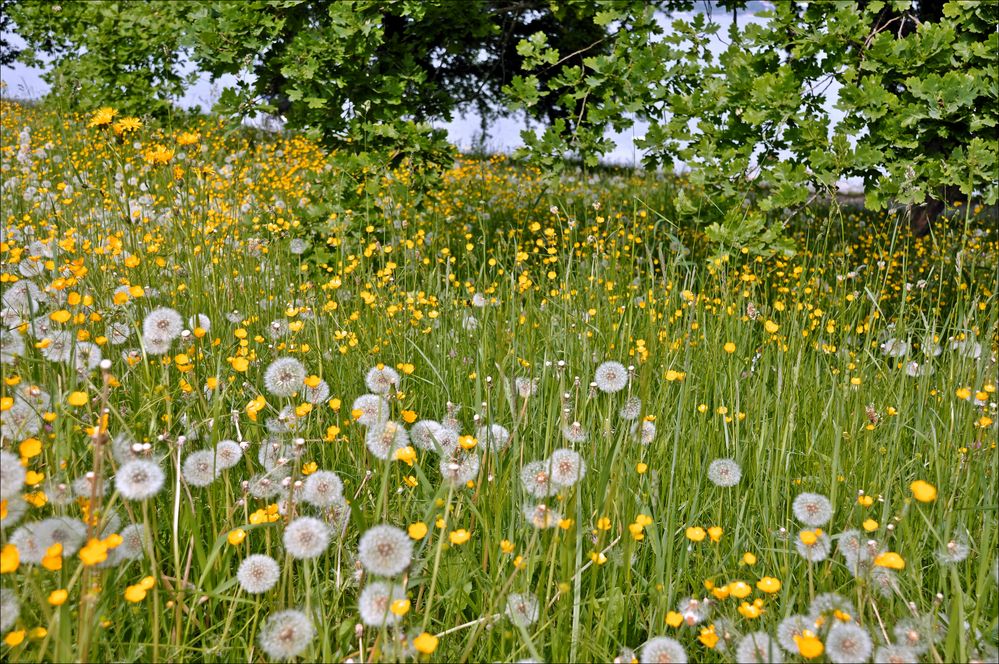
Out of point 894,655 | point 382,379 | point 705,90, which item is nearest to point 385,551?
point 382,379

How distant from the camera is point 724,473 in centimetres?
210

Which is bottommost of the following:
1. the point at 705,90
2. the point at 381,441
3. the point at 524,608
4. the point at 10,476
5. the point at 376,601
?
the point at 524,608

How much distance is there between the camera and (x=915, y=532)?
2.05m

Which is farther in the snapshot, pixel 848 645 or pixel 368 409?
pixel 368 409

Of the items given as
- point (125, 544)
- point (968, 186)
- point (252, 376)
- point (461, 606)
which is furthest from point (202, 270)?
point (968, 186)

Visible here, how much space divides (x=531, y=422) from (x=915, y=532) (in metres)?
1.13

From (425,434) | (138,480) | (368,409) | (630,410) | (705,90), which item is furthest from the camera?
(705,90)

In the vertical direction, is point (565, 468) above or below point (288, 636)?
above

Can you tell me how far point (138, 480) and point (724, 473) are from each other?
1.44 meters

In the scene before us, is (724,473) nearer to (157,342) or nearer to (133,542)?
(133,542)

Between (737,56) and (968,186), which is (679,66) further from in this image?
(968,186)

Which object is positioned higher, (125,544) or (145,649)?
(125,544)

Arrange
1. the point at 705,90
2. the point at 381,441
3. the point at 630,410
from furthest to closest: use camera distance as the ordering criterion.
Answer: the point at 705,90, the point at 630,410, the point at 381,441

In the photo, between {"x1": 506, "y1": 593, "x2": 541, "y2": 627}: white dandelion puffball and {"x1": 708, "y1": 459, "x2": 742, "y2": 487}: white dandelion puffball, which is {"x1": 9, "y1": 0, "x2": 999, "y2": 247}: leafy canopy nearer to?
{"x1": 708, "y1": 459, "x2": 742, "y2": 487}: white dandelion puffball
